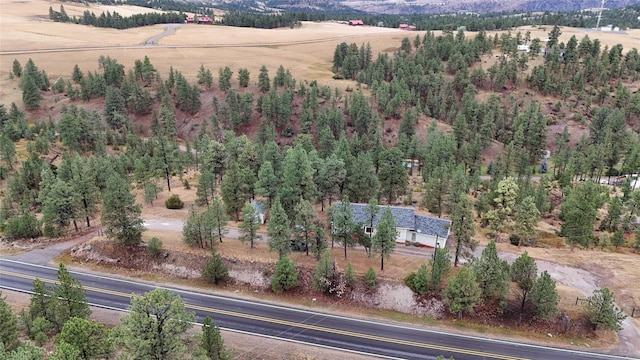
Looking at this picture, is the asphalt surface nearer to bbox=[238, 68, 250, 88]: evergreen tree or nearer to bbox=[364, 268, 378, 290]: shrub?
bbox=[364, 268, 378, 290]: shrub

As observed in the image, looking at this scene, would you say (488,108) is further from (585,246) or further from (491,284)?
(491,284)

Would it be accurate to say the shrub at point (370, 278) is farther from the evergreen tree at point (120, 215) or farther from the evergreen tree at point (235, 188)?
the evergreen tree at point (120, 215)

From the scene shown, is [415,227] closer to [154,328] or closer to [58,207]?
[154,328]

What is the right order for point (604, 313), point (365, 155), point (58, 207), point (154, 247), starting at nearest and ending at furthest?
point (604, 313), point (154, 247), point (58, 207), point (365, 155)

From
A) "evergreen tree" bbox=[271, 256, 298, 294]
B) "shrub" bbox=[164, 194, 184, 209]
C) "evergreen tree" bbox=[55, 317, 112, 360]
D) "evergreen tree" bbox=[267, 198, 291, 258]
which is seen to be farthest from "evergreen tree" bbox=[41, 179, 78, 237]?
"evergreen tree" bbox=[271, 256, 298, 294]

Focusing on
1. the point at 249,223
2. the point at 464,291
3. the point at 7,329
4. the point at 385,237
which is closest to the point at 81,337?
the point at 7,329

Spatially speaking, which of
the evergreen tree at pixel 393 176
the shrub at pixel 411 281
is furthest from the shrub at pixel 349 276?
the evergreen tree at pixel 393 176

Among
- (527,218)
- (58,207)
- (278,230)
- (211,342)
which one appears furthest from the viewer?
(527,218)
